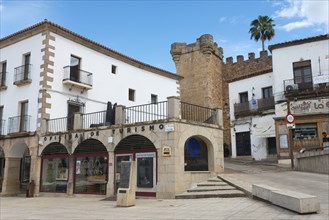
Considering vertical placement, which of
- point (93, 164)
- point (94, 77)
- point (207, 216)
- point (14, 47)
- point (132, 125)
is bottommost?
point (207, 216)

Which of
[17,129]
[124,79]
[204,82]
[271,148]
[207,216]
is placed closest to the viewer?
[207,216]

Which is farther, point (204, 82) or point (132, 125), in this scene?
point (204, 82)

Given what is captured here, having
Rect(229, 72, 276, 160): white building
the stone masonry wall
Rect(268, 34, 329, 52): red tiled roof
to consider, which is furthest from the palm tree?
Rect(268, 34, 329, 52): red tiled roof

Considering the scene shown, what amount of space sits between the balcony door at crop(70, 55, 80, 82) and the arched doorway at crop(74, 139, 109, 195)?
4437mm

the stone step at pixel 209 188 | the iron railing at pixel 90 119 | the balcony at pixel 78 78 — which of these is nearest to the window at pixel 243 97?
the balcony at pixel 78 78

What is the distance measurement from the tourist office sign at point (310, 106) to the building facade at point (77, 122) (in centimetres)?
862

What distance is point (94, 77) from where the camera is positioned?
19.2m

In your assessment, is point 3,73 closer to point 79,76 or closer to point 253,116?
point 79,76

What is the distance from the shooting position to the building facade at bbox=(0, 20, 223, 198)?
13.2 m

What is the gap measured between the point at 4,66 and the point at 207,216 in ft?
54.4

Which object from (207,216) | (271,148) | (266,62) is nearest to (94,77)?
(207,216)

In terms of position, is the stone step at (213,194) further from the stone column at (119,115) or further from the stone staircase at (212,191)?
the stone column at (119,115)

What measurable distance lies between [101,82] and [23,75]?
425 cm

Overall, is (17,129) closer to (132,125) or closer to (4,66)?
(4,66)
